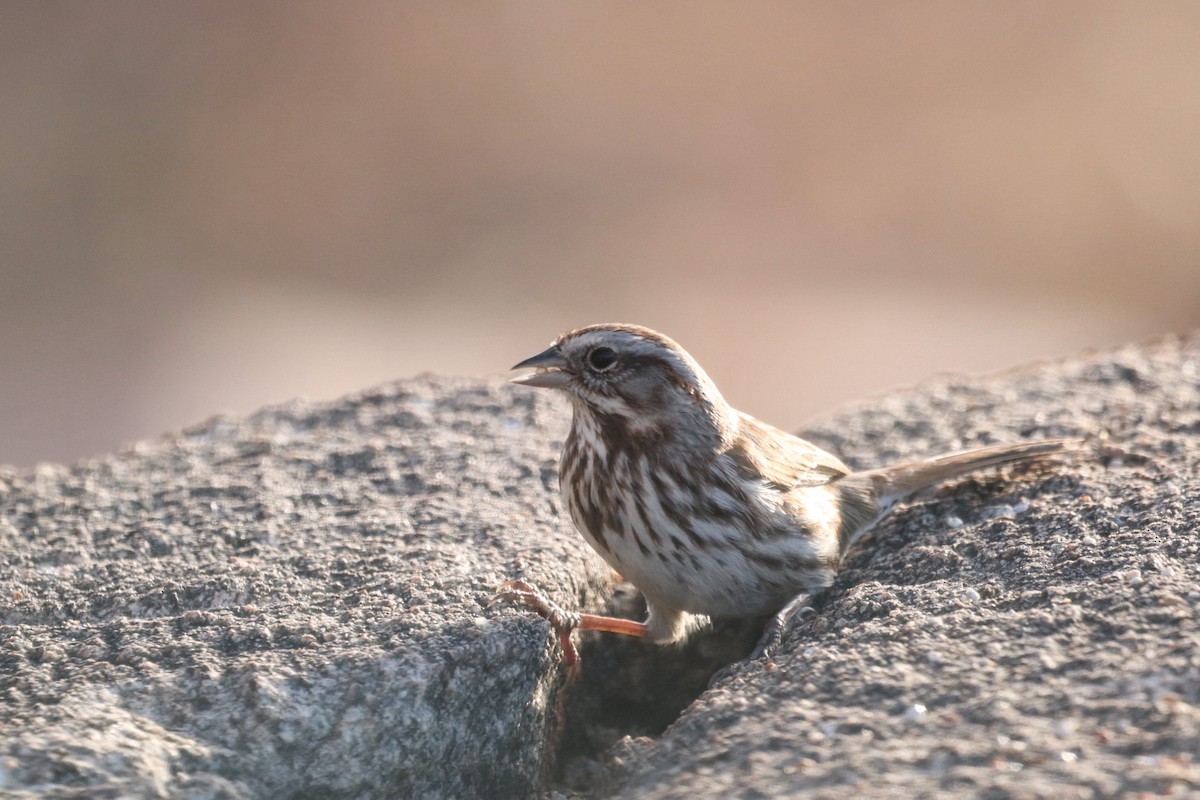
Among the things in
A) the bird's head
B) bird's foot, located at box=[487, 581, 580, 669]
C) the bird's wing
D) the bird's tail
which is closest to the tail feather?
the bird's tail

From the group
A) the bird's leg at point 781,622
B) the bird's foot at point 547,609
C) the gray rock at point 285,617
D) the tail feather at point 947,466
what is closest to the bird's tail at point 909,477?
the tail feather at point 947,466

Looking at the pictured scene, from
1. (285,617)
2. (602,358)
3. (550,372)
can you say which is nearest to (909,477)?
(602,358)

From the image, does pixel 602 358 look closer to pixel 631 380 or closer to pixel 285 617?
pixel 631 380

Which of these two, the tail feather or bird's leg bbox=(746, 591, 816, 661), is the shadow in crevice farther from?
the tail feather

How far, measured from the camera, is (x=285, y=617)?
3.89 m

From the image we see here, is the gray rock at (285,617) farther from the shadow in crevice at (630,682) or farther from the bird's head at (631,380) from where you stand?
the bird's head at (631,380)

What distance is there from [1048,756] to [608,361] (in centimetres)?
215

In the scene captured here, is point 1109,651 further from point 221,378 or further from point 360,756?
point 221,378

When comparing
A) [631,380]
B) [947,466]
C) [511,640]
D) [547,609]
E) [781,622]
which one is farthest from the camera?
[947,466]

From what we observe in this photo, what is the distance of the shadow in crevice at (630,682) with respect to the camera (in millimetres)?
4129

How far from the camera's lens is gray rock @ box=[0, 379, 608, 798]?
131 inches

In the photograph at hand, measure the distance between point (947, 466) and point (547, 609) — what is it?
1653 millimetres

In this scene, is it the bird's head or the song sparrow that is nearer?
the song sparrow

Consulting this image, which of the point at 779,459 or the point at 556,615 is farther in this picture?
the point at 779,459
